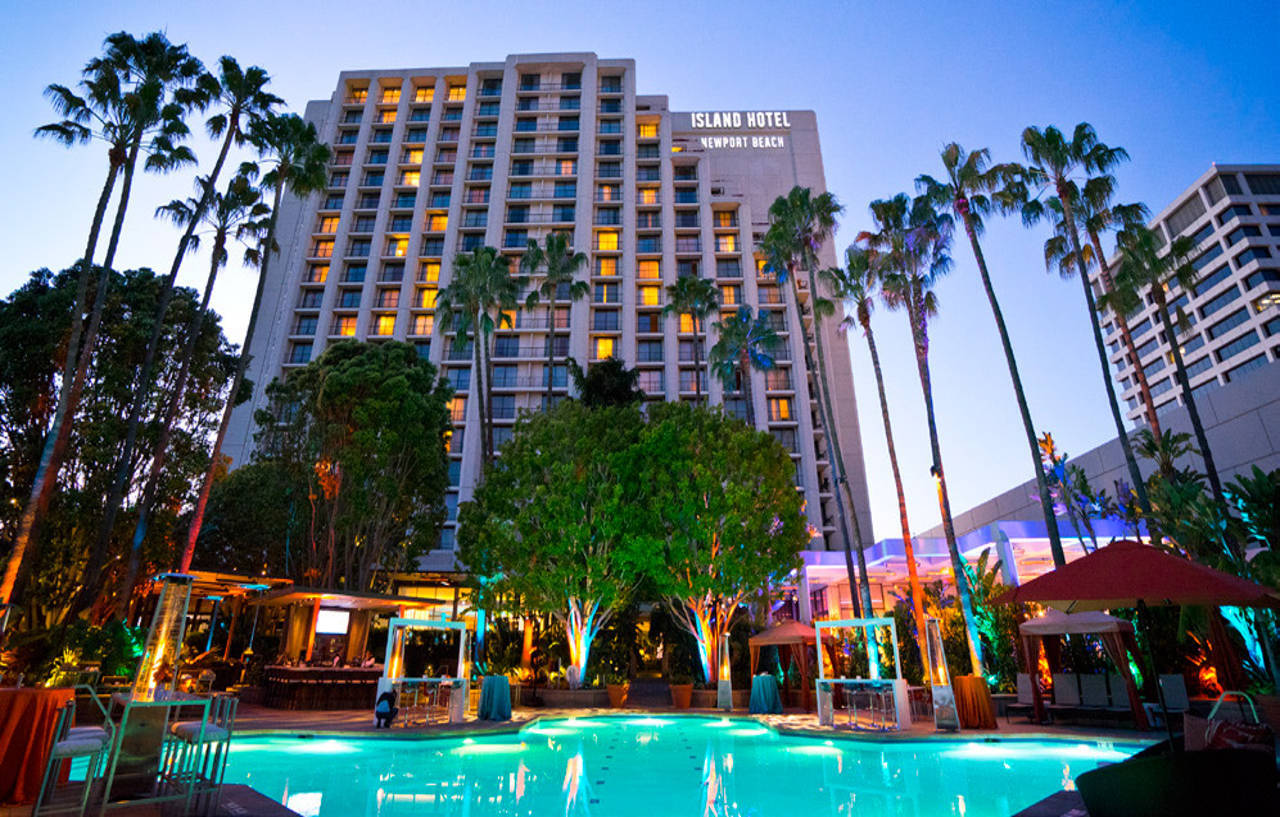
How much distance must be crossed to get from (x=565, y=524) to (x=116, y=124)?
1667 cm

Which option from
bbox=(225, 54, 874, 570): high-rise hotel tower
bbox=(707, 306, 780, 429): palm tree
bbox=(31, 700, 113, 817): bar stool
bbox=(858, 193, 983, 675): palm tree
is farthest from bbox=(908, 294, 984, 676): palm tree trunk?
bbox=(225, 54, 874, 570): high-rise hotel tower

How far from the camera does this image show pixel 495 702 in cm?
1620

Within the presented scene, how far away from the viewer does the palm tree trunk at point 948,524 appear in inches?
703

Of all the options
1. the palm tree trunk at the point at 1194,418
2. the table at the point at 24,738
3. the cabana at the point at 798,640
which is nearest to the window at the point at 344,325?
the cabana at the point at 798,640

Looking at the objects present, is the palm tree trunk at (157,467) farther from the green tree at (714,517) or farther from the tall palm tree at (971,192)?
the tall palm tree at (971,192)

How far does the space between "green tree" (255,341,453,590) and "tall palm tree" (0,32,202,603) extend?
26.2ft

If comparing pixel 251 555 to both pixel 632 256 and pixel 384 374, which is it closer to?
pixel 384 374

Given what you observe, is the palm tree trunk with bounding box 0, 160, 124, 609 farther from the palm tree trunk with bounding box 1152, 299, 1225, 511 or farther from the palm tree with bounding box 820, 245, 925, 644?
the palm tree trunk with bounding box 1152, 299, 1225, 511

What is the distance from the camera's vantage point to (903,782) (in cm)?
962

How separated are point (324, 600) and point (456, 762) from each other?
12.4m

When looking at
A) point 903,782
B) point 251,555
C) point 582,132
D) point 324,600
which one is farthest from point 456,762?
point 582,132

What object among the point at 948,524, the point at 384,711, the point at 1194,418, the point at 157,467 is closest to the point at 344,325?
the point at 157,467

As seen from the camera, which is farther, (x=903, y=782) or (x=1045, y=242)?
(x=1045, y=242)

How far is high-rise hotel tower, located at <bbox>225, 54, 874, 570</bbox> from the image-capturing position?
4575 cm
